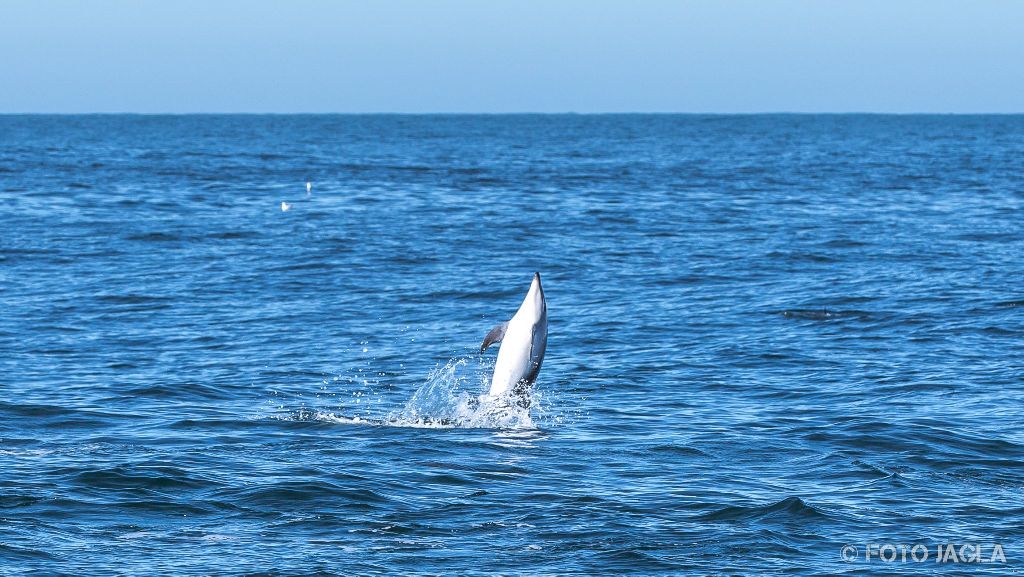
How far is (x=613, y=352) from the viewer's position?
22.2 meters

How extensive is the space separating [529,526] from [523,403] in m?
4.86

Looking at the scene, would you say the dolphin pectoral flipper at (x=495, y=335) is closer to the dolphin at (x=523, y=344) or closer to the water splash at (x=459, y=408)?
the dolphin at (x=523, y=344)

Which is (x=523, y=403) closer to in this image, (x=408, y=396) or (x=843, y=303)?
(x=408, y=396)

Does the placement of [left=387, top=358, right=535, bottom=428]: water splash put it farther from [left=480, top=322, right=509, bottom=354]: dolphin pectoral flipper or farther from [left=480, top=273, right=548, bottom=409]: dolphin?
[left=480, top=322, right=509, bottom=354]: dolphin pectoral flipper

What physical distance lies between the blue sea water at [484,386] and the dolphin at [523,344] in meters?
0.62

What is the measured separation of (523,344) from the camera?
1681cm

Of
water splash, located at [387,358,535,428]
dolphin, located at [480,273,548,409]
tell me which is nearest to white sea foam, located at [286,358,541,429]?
water splash, located at [387,358,535,428]

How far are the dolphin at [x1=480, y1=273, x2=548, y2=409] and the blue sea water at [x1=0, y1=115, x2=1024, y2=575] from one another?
620 millimetres

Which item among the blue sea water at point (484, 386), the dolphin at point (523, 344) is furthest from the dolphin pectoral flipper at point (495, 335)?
the blue sea water at point (484, 386)

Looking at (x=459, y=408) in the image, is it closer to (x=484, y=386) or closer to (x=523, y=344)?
(x=523, y=344)

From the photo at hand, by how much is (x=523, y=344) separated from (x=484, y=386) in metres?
3.35

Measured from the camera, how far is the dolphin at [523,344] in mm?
16703

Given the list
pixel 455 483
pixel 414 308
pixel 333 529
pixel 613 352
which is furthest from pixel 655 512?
pixel 414 308

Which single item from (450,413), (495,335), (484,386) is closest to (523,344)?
(495,335)
